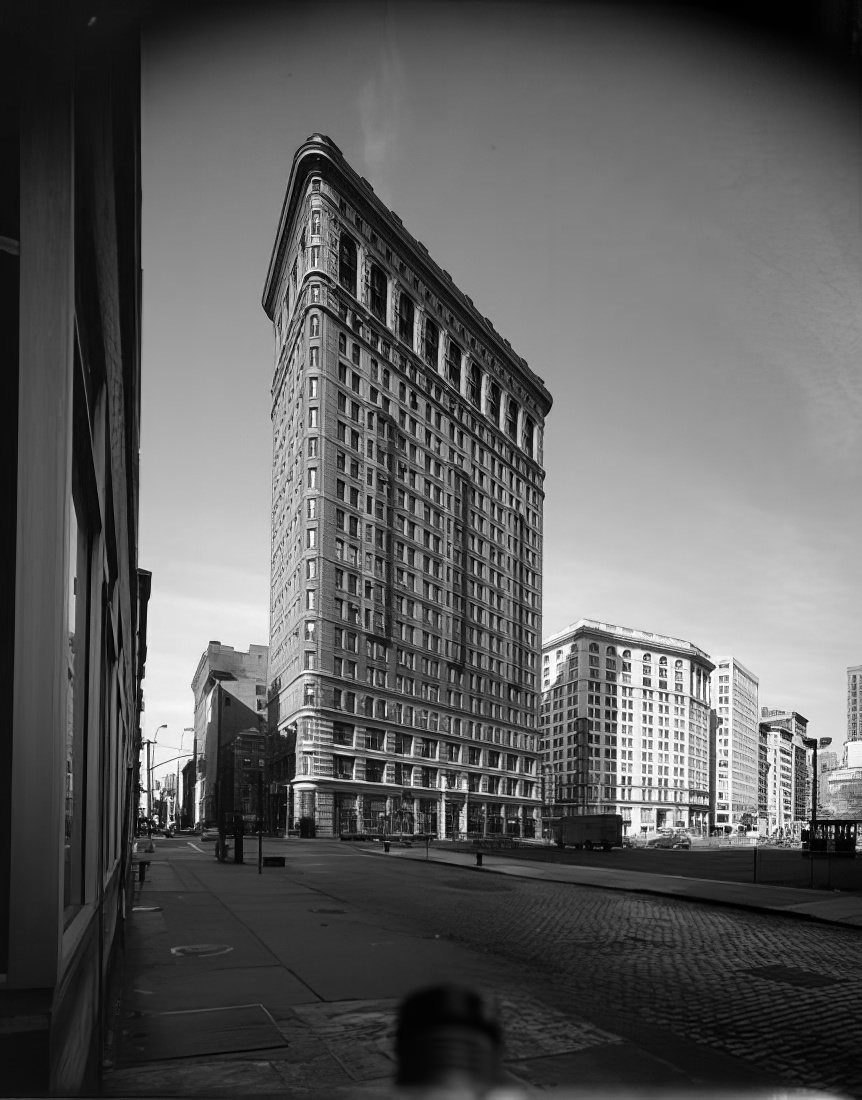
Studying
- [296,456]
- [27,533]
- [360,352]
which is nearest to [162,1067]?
[27,533]

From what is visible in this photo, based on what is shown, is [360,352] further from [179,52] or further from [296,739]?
[179,52]

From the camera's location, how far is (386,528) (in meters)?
88.7

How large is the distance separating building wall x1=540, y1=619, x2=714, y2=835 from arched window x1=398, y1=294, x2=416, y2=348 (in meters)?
101

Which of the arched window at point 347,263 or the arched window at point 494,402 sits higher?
the arched window at point 347,263

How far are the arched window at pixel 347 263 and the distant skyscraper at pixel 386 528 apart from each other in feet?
0.71

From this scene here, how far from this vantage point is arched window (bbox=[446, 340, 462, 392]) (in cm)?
7694

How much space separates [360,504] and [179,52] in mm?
82068

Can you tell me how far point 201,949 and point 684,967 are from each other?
6230mm

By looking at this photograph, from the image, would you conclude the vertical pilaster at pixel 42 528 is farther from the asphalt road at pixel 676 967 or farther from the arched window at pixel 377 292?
the arched window at pixel 377 292

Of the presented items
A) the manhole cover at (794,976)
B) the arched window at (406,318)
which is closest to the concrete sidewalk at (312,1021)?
the manhole cover at (794,976)

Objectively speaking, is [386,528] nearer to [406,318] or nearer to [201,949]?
[406,318]

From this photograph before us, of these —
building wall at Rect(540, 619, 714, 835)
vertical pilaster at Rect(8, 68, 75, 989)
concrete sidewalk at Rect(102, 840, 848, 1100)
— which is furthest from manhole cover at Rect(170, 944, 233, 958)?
building wall at Rect(540, 619, 714, 835)

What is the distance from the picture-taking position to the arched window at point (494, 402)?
84725 mm

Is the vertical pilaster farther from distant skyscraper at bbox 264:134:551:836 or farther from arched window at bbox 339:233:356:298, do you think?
arched window at bbox 339:233:356:298
